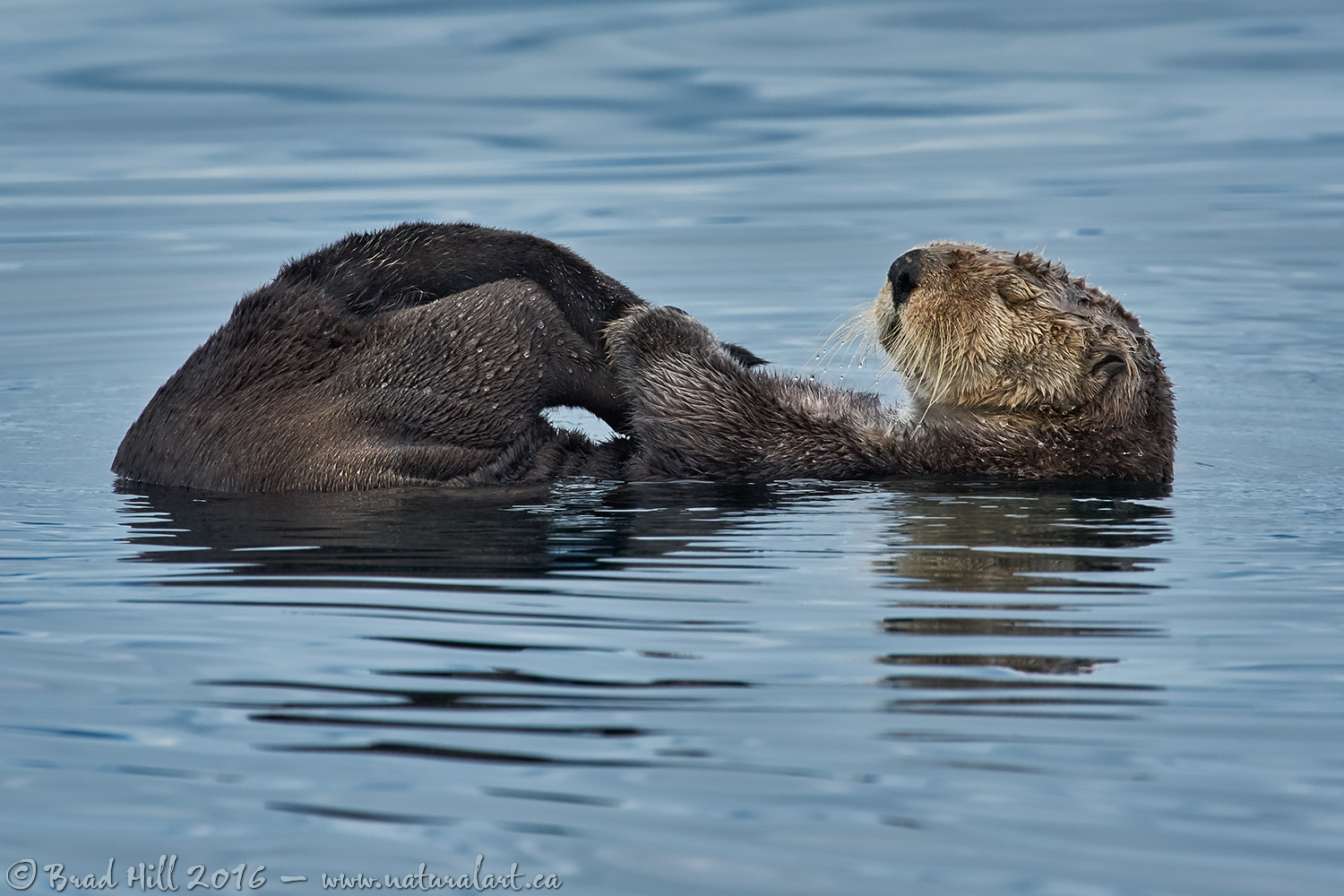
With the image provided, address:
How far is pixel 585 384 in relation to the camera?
6316mm

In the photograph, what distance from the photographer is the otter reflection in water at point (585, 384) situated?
19.4ft

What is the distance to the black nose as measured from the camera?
6359 mm

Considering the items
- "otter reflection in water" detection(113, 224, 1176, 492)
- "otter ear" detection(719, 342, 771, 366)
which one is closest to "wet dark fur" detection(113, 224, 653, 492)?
"otter reflection in water" detection(113, 224, 1176, 492)

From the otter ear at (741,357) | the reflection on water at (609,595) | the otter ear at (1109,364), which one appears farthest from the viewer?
the otter ear at (741,357)

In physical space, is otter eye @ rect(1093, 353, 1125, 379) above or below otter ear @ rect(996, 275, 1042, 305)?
below

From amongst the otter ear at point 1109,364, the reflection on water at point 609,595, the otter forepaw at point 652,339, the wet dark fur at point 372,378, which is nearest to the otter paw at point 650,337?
the otter forepaw at point 652,339

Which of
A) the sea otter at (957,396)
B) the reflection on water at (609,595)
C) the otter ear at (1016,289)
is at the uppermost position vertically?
the otter ear at (1016,289)

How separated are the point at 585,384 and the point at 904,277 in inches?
50.2

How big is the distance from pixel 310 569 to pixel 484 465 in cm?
124

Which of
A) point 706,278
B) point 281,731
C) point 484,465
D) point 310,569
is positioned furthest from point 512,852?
point 706,278

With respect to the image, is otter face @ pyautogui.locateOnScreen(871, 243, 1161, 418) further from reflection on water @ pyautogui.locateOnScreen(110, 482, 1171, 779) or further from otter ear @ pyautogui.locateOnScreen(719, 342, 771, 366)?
otter ear @ pyautogui.locateOnScreen(719, 342, 771, 366)

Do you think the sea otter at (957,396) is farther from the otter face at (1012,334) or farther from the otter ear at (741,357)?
the otter ear at (741,357)

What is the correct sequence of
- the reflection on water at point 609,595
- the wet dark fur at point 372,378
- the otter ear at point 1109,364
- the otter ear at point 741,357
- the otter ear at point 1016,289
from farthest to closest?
the otter ear at point 741,357 → the otter ear at point 1016,289 → the otter ear at point 1109,364 → the wet dark fur at point 372,378 → the reflection on water at point 609,595

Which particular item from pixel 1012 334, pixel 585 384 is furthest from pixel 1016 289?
pixel 585 384
